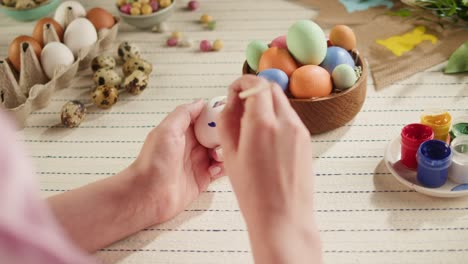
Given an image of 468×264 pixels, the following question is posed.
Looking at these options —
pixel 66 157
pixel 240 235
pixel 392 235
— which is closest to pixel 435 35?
pixel 392 235

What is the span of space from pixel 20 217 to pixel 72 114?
988 millimetres

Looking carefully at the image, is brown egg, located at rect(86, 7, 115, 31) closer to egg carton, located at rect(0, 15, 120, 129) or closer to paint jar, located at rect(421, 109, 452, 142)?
egg carton, located at rect(0, 15, 120, 129)

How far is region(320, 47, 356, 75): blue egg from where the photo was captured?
117 cm

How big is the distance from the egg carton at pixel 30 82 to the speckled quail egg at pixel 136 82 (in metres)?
0.14


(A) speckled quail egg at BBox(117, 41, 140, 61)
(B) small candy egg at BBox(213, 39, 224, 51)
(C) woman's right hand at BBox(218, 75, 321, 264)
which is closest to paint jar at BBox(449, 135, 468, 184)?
(C) woman's right hand at BBox(218, 75, 321, 264)

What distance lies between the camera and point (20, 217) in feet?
1.13

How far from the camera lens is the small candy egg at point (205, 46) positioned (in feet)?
5.06

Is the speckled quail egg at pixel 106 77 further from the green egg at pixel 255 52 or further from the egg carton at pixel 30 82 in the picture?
the green egg at pixel 255 52

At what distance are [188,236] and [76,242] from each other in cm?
19

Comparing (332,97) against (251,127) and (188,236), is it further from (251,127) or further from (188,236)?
(251,127)

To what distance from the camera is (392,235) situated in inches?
38.5

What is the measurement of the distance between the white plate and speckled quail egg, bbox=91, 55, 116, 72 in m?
0.69

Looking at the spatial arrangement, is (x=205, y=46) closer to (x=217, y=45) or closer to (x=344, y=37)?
(x=217, y=45)

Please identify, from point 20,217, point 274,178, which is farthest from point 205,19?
point 20,217
